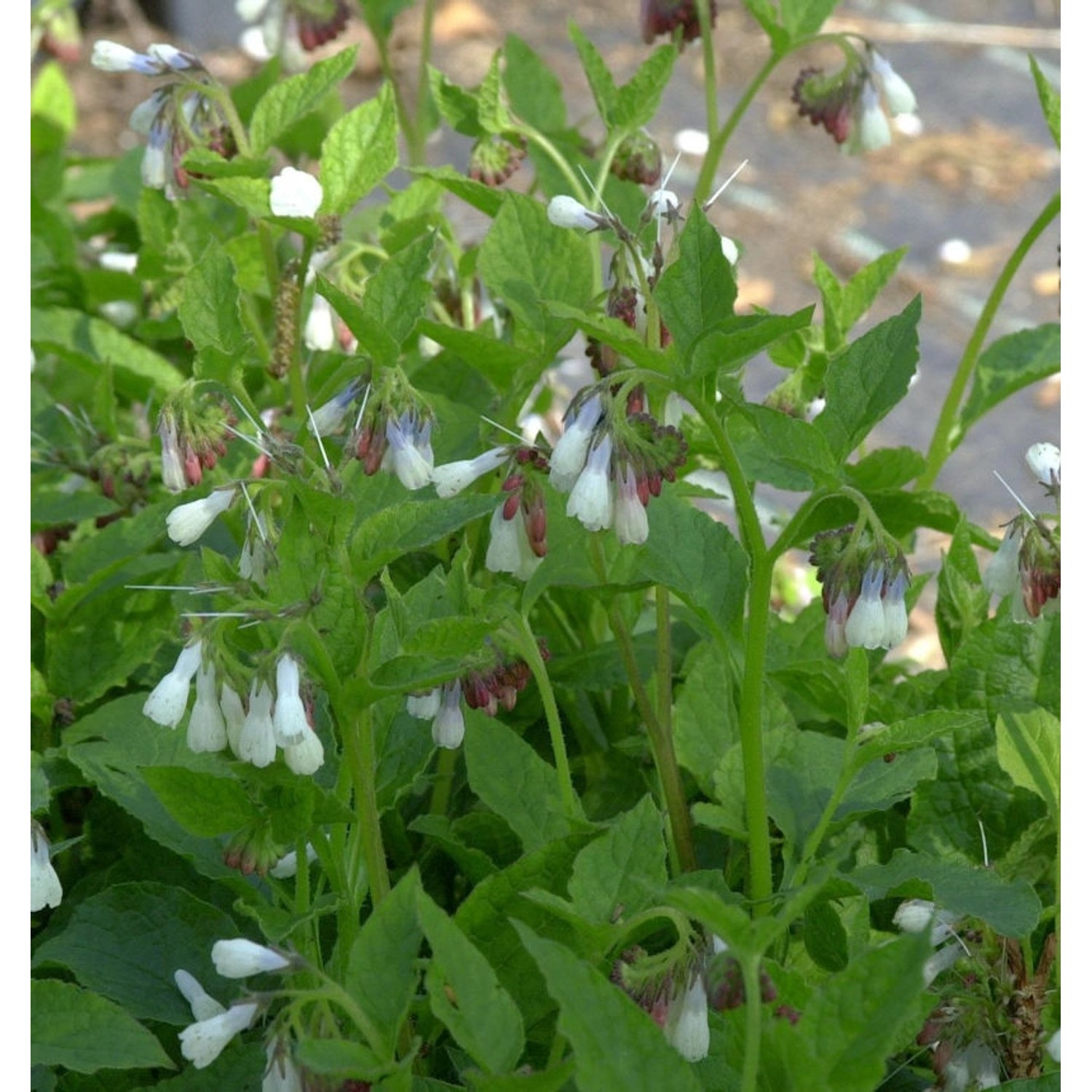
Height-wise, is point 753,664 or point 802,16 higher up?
point 802,16

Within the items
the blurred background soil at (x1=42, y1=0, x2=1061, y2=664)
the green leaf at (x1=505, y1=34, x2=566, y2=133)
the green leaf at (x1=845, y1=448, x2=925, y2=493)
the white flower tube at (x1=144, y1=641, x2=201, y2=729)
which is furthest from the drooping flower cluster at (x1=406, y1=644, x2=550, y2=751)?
the blurred background soil at (x1=42, y1=0, x2=1061, y2=664)

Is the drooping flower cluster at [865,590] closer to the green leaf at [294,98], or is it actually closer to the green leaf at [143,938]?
the green leaf at [143,938]

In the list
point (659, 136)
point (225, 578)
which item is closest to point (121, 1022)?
point (225, 578)

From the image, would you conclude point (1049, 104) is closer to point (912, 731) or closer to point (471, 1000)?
point (912, 731)

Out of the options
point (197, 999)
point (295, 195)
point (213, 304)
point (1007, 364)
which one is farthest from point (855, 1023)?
point (1007, 364)

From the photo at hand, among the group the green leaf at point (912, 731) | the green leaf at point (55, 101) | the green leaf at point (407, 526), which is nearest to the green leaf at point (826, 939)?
the green leaf at point (912, 731)
